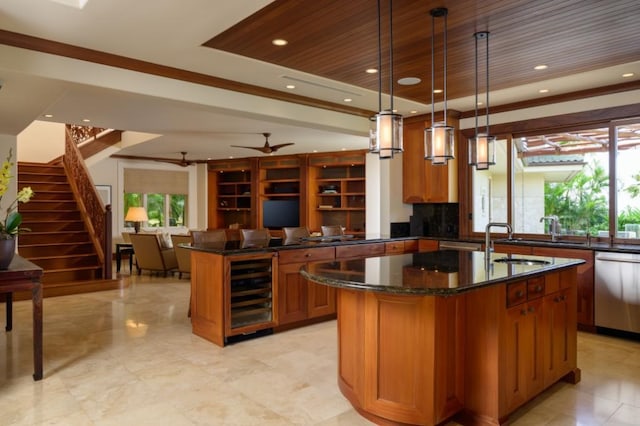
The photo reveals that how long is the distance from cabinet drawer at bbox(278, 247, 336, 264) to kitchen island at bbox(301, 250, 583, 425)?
1688mm

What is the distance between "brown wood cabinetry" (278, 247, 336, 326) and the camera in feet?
14.8

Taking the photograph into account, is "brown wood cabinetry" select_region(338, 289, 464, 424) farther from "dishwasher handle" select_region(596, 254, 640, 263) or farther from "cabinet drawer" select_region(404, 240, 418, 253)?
"cabinet drawer" select_region(404, 240, 418, 253)

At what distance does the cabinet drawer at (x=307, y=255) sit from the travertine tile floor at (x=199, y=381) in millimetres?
739

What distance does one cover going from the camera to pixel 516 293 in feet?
8.55

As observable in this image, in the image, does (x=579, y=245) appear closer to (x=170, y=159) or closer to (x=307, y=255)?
(x=307, y=255)

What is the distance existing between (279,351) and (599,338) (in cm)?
316

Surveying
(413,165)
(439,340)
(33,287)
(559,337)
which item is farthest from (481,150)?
(33,287)

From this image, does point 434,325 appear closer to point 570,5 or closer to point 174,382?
point 174,382

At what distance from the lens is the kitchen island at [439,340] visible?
2.40 meters

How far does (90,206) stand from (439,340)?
7.12 meters

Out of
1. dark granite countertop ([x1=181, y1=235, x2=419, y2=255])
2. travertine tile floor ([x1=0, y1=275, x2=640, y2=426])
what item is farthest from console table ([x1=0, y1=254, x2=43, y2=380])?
dark granite countertop ([x1=181, y1=235, x2=419, y2=255])

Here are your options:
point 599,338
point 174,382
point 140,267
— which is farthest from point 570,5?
point 140,267

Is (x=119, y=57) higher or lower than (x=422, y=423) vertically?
higher

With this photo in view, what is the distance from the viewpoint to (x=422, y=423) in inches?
95.7
